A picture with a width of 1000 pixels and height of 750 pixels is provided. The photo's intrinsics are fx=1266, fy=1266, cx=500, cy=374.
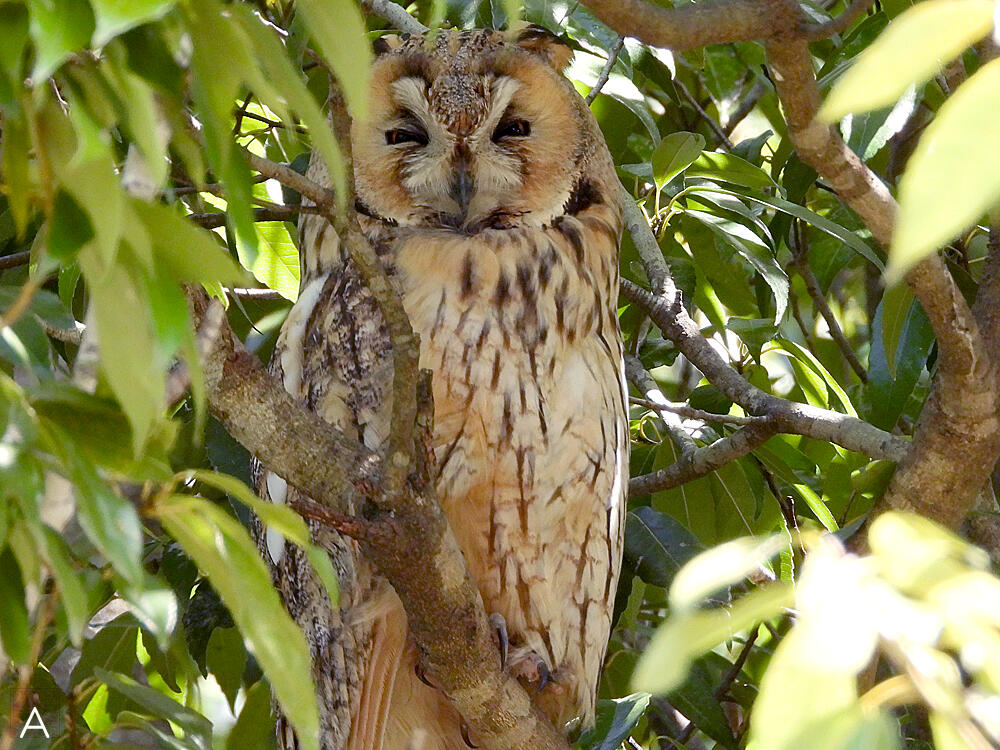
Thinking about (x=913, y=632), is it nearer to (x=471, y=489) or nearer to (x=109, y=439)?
(x=109, y=439)

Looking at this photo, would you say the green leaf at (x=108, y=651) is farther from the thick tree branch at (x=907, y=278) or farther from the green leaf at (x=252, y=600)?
the green leaf at (x=252, y=600)

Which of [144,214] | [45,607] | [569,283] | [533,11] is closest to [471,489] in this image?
[569,283]

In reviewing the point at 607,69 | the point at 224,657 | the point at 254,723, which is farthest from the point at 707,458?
the point at 224,657

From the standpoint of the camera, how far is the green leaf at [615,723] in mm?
1547

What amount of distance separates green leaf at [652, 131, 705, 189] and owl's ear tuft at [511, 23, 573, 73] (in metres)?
0.20

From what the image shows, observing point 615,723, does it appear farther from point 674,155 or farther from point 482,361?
point 674,155

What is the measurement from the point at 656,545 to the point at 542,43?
29.7 inches

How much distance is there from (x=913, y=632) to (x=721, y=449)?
47.2 inches

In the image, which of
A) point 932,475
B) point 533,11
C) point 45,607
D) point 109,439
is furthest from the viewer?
point 533,11

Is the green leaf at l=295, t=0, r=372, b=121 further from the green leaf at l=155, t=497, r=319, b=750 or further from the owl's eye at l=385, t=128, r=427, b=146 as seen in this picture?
the owl's eye at l=385, t=128, r=427, b=146

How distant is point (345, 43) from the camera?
615 millimetres

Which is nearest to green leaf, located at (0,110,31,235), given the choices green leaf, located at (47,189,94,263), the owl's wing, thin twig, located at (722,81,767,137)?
green leaf, located at (47,189,94,263)

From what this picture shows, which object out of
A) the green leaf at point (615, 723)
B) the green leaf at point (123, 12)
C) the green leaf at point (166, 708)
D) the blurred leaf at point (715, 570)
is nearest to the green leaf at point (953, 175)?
the blurred leaf at point (715, 570)

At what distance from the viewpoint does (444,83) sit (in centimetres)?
173
